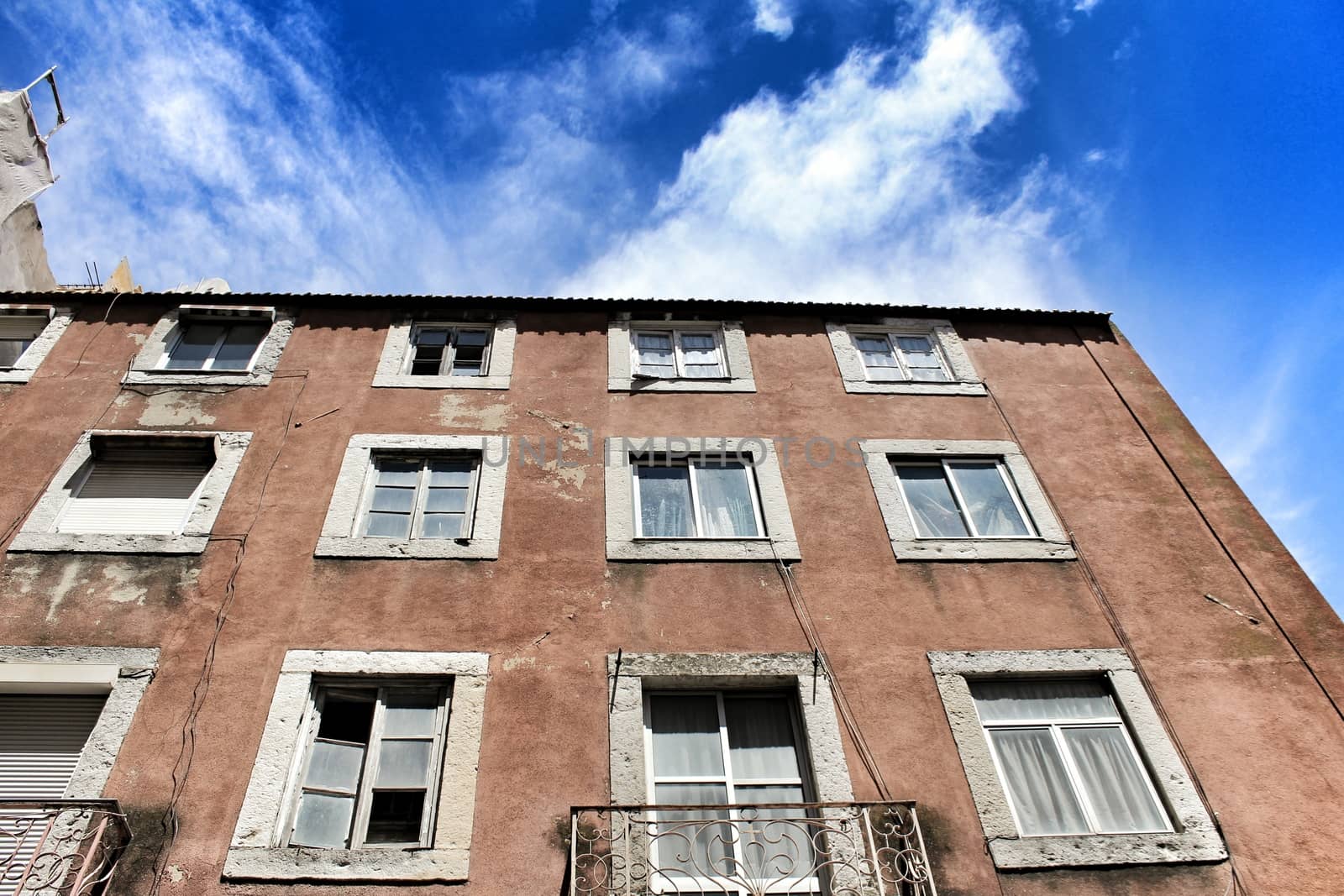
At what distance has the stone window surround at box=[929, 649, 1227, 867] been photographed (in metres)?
6.60

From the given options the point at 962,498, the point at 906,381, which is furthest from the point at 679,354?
the point at 962,498

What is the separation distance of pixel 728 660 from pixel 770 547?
136 cm

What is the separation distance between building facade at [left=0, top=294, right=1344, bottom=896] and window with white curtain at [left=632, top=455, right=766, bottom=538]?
4cm

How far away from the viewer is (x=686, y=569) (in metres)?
8.31

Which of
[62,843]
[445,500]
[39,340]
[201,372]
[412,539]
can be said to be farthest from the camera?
[39,340]

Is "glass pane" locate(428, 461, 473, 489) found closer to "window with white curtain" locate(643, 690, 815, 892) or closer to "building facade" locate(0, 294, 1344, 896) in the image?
"building facade" locate(0, 294, 1344, 896)

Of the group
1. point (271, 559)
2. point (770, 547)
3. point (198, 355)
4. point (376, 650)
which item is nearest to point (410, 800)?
point (376, 650)

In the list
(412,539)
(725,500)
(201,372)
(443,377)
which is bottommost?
(412,539)

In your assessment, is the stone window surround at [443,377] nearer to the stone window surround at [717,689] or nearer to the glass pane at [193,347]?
the glass pane at [193,347]

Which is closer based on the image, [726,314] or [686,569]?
[686,569]

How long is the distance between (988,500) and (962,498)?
11.5 inches

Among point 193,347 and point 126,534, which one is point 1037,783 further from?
point 193,347

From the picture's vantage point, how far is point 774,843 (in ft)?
21.6

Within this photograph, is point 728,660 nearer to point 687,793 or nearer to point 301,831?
point 687,793
